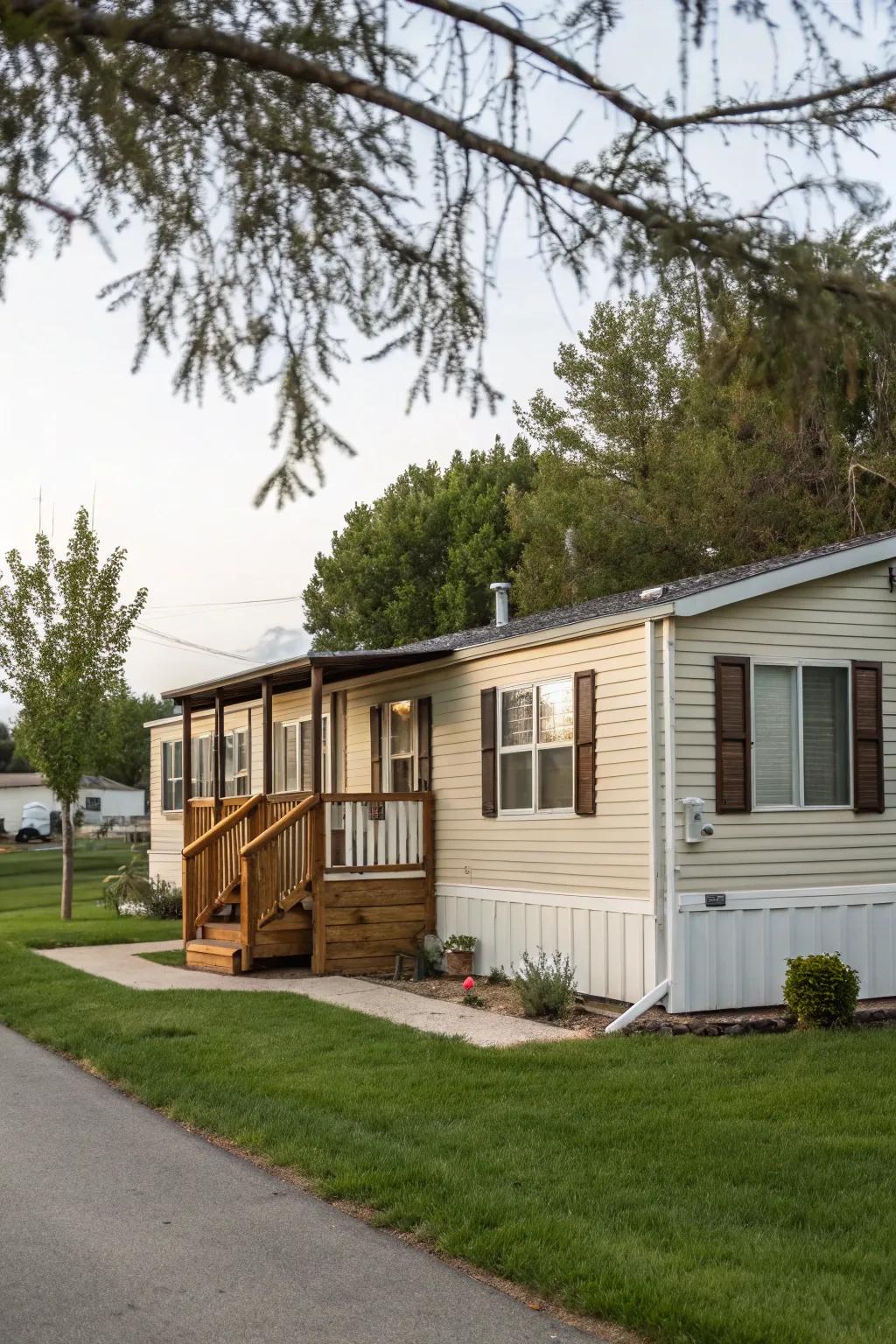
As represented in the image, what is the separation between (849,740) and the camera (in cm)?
1234

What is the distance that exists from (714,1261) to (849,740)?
769 cm

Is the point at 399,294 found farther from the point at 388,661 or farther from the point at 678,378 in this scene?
the point at 678,378

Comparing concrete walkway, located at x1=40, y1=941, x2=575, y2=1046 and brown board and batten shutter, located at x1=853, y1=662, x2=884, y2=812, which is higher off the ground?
brown board and batten shutter, located at x1=853, y1=662, x2=884, y2=812

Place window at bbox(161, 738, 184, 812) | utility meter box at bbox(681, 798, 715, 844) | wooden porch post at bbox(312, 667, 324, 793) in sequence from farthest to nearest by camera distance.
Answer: window at bbox(161, 738, 184, 812), wooden porch post at bbox(312, 667, 324, 793), utility meter box at bbox(681, 798, 715, 844)

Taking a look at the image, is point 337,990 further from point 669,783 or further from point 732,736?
point 732,736

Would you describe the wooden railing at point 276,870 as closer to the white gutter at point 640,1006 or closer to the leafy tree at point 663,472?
the white gutter at point 640,1006

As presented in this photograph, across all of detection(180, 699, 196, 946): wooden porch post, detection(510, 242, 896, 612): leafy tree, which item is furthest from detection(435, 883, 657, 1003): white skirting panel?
detection(510, 242, 896, 612): leafy tree

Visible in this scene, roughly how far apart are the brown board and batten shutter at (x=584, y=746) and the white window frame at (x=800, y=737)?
1359 millimetres

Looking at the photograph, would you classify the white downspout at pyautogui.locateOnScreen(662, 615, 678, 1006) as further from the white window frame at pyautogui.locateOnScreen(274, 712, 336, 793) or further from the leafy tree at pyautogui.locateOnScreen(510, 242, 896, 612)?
the leafy tree at pyautogui.locateOnScreen(510, 242, 896, 612)

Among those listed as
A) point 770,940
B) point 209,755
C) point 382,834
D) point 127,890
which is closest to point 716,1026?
point 770,940

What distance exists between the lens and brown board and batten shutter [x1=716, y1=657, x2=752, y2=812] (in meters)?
11.6

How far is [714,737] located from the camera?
38.3 feet

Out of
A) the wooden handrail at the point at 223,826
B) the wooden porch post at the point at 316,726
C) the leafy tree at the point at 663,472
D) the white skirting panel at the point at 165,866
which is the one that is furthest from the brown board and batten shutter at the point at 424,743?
the white skirting panel at the point at 165,866

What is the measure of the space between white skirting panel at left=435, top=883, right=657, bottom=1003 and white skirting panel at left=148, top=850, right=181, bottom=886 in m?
10.6
